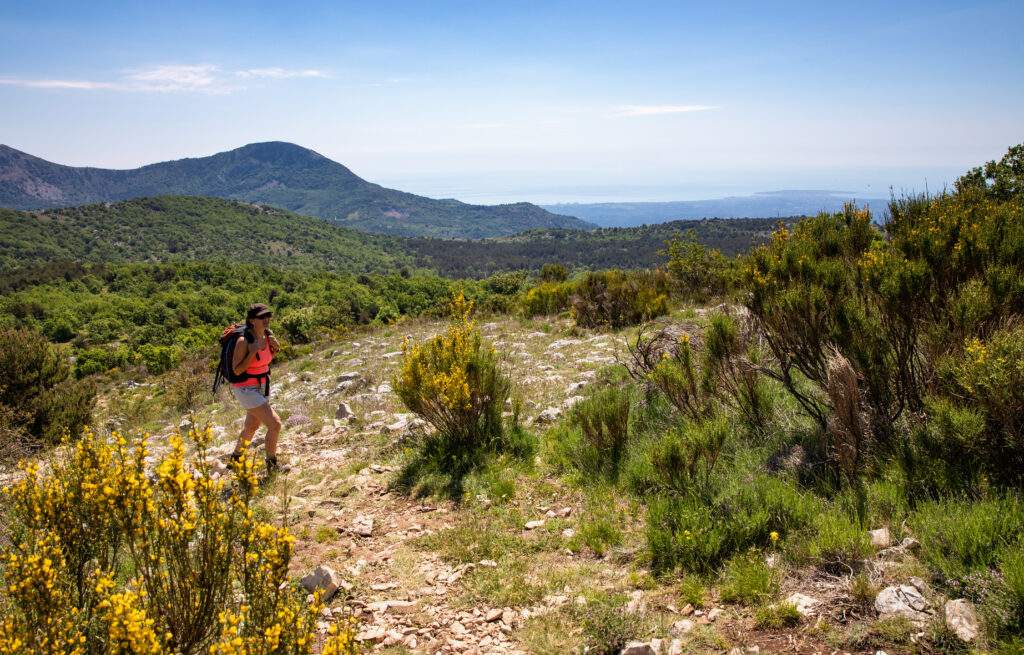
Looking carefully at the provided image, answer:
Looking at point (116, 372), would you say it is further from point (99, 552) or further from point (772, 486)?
point (772, 486)

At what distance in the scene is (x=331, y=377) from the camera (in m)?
10.7

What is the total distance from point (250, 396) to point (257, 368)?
30cm

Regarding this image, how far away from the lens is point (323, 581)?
130 inches

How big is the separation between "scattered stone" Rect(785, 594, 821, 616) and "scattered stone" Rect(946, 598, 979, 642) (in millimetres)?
538

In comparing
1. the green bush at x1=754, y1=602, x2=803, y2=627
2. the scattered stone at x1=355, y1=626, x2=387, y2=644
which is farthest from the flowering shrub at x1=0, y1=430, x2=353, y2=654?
the green bush at x1=754, y1=602, x2=803, y2=627

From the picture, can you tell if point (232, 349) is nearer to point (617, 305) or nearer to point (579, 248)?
point (617, 305)

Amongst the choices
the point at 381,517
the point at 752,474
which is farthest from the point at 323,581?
the point at 752,474

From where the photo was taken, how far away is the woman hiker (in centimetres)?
509

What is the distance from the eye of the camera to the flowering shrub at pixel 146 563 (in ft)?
6.01

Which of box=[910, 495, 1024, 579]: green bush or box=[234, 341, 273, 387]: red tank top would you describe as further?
→ box=[234, 341, 273, 387]: red tank top

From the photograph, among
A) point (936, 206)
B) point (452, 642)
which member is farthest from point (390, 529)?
point (936, 206)

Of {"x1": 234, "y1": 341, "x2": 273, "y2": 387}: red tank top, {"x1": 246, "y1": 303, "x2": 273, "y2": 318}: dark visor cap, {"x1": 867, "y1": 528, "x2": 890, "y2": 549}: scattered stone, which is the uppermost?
{"x1": 246, "y1": 303, "x2": 273, "y2": 318}: dark visor cap

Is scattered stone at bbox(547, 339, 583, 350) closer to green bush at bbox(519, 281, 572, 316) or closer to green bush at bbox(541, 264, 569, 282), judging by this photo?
green bush at bbox(519, 281, 572, 316)

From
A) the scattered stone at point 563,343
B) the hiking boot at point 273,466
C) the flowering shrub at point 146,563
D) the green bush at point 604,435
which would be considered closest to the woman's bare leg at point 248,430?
the hiking boot at point 273,466
